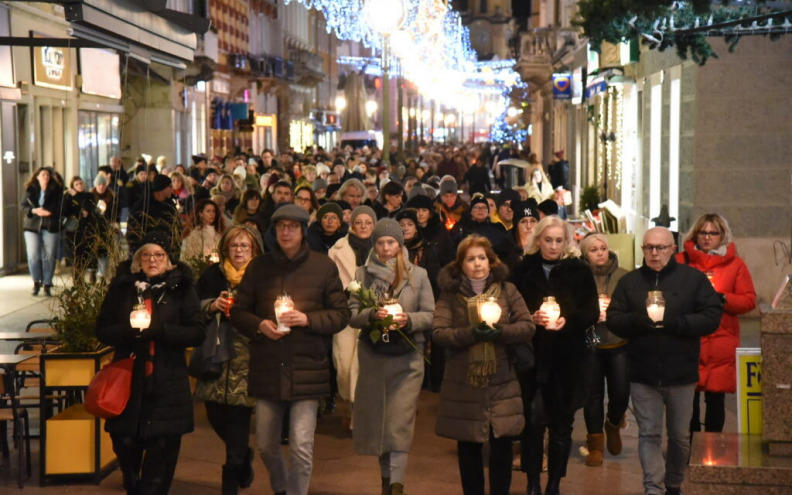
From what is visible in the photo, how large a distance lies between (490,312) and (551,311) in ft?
1.59

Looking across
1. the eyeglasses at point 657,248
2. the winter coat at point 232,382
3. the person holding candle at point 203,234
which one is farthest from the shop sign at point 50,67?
Result: the eyeglasses at point 657,248

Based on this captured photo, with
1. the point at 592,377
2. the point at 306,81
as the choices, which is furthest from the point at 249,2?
the point at 592,377

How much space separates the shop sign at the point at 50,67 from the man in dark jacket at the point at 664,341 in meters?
16.0

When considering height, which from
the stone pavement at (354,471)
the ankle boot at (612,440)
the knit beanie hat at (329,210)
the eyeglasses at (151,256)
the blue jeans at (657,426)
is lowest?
the stone pavement at (354,471)

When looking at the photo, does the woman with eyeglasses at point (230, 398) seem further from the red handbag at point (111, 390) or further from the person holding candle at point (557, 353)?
the person holding candle at point (557, 353)

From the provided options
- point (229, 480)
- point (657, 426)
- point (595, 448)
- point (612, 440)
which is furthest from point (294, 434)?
point (612, 440)

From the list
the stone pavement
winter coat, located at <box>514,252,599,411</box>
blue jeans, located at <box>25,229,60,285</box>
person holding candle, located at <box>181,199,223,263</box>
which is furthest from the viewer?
blue jeans, located at <box>25,229,60,285</box>

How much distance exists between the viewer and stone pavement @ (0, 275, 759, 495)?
8883mm

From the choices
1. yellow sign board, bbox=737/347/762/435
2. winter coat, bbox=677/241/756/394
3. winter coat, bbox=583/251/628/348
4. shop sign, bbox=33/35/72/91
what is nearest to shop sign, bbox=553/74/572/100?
shop sign, bbox=33/35/72/91

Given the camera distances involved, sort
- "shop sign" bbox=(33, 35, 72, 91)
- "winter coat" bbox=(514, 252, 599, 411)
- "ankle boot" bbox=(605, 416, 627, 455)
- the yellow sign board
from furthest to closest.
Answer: "shop sign" bbox=(33, 35, 72, 91) → "ankle boot" bbox=(605, 416, 627, 455) → "winter coat" bbox=(514, 252, 599, 411) → the yellow sign board

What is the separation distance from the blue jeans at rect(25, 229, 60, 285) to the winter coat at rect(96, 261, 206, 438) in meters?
Answer: 11.5

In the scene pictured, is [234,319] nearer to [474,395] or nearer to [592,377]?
[474,395]

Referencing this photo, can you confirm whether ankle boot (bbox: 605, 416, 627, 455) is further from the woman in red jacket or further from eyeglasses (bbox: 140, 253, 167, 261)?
eyeglasses (bbox: 140, 253, 167, 261)

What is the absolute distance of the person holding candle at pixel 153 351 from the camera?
7.71 metres
